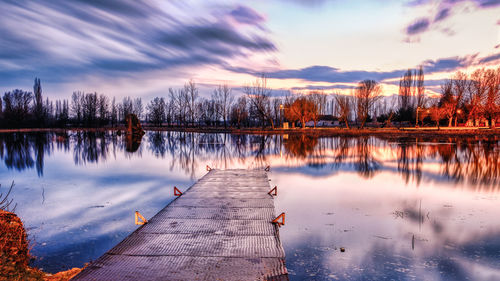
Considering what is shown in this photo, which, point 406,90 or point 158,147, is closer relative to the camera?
point 158,147

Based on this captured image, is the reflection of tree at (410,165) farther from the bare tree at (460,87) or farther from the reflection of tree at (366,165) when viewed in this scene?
the bare tree at (460,87)

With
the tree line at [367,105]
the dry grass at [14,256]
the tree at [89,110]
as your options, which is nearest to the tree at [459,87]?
the tree line at [367,105]

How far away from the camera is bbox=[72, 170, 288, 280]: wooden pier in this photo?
5.25m

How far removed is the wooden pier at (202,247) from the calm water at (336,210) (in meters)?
0.76

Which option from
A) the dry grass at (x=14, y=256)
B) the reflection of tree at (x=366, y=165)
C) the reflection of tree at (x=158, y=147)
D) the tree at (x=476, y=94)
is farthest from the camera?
the tree at (x=476, y=94)

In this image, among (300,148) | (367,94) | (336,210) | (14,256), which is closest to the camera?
(14,256)

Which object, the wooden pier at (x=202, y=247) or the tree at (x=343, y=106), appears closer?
the wooden pier at (x=202, y=247)

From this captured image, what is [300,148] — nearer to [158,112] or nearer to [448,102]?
[448,102]

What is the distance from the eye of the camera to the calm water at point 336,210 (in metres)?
6.51

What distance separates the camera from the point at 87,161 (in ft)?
79.5

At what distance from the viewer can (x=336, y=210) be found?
10.5m

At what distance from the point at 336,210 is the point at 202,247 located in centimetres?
581

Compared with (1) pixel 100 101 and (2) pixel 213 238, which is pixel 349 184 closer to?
(2) pixel 213 238

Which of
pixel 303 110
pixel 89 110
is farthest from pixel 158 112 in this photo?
pixel 303 110
